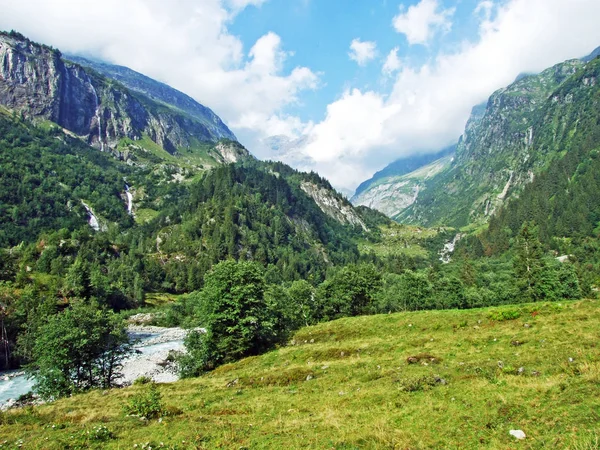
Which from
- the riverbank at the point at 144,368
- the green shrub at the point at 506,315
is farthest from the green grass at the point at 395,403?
the riverbank at the point at 144,368

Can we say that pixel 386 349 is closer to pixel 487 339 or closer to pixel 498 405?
pixel 487 339

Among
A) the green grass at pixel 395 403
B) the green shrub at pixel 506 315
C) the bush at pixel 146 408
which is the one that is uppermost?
the bush at pixel 146 408

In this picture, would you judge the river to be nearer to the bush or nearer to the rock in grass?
the bush

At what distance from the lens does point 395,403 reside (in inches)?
812

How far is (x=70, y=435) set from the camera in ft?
64.7

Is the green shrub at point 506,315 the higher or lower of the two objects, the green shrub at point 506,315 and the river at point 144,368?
the lower

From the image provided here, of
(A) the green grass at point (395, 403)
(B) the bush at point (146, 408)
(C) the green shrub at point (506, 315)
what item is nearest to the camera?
(A) the green grass at point (395, 403)

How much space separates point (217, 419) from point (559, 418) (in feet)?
60.1

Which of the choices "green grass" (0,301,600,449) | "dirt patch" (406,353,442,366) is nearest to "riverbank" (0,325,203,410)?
"green grass" (0,301,600,449)

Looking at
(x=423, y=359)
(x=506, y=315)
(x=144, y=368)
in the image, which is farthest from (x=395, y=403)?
(x=144, y=368)

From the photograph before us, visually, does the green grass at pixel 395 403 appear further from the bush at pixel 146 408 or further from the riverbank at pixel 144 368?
the riverbank at pixel 144 368

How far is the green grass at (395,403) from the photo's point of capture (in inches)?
599

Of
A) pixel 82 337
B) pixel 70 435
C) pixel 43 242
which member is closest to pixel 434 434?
pixel 70 435

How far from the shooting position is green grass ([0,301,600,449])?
50.0ft
